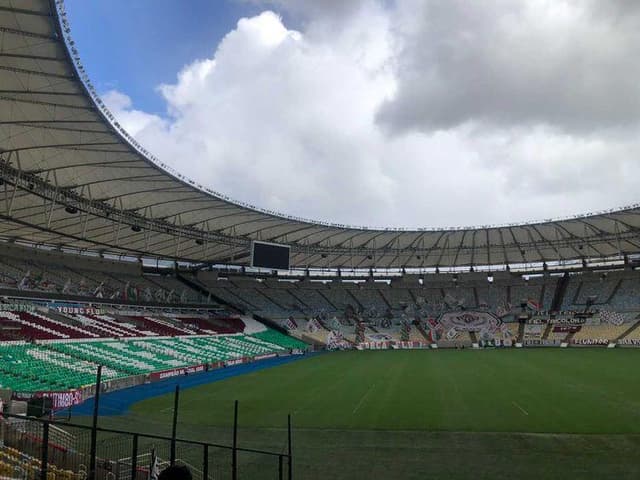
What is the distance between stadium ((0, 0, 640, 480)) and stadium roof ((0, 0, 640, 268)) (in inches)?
5.5

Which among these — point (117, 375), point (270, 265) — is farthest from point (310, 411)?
point (270, 265)

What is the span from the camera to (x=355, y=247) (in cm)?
5369

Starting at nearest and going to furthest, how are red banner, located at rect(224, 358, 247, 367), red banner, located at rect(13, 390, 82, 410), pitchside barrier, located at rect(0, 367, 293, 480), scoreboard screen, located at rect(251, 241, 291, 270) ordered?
pitchside barrier, located at rect(0, 367, 293, 480), red banner, located at rect(13, 390, 82, 410), red banner, located at rect(224, 358, 247, 367), scoreboard screen, located at rect(251, 241, 291, 270)

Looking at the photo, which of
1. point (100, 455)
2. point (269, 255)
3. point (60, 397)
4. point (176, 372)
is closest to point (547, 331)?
point (269, 255)

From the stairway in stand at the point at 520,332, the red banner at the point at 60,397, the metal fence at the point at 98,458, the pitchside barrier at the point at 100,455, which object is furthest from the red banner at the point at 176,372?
the stairway in stand at the point at 520,332

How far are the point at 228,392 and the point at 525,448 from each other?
48.5 ft

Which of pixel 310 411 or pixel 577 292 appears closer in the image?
pixel 310 411

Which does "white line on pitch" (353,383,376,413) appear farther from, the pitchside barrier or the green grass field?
the pitchside barrier

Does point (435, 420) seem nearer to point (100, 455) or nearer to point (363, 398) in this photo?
point (363, 398)

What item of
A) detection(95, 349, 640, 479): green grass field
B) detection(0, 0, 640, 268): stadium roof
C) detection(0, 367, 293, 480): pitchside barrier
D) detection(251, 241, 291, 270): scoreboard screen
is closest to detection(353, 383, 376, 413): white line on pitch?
detection(95, 349, 640, 479): green grass field

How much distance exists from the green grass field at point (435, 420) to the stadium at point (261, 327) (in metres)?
0.11

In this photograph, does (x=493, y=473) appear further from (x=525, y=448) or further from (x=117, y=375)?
(x=117, y=375)

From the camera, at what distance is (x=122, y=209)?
1318 inches

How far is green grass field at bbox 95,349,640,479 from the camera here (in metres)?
11.1
